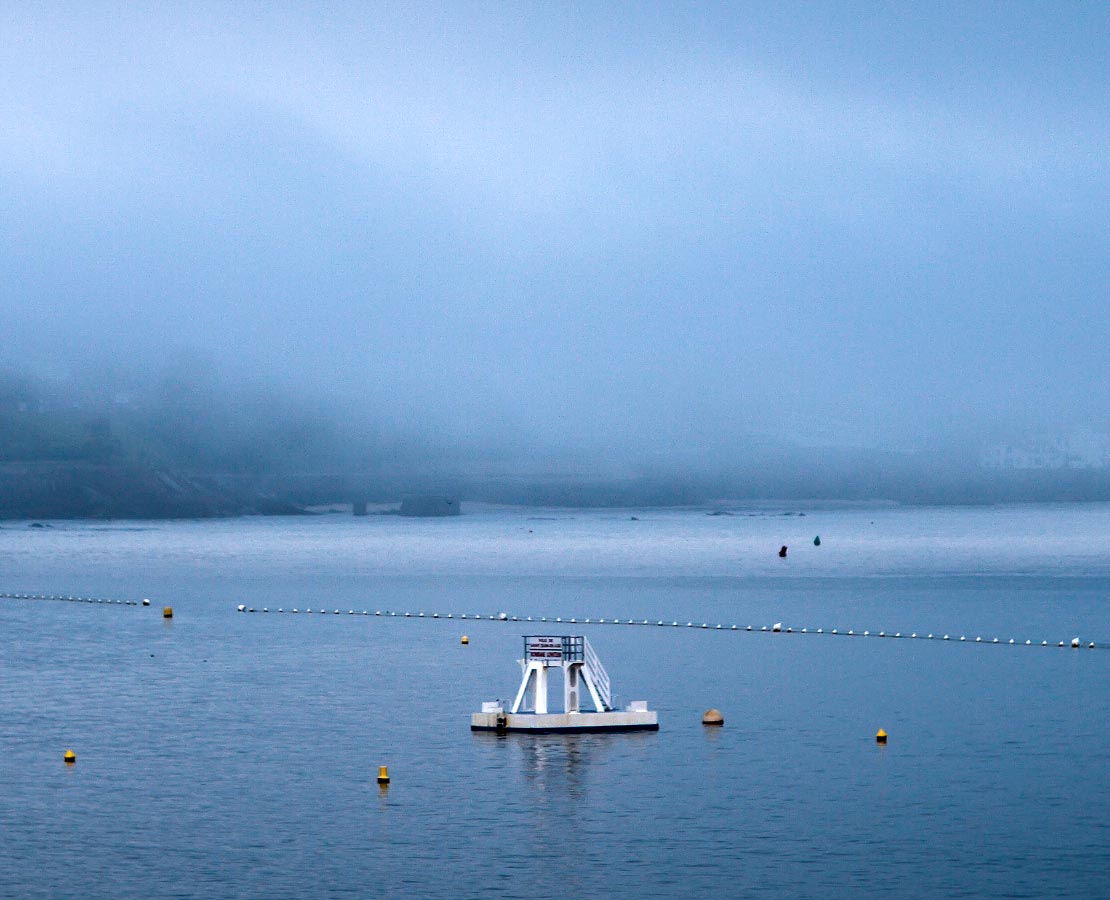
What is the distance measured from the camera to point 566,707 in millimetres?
78500

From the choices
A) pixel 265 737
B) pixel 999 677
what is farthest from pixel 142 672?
pixel 999 677

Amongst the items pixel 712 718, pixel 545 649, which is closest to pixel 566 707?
pixel 545 649

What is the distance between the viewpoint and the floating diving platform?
249 feet

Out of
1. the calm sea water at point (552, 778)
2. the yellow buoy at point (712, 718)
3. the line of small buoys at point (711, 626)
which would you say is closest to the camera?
the calm sea water at point (552, 778)

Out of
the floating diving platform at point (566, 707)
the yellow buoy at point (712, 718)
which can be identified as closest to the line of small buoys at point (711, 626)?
the yellow buoy at point (712, 718)

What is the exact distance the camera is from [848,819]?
6050 centimetres

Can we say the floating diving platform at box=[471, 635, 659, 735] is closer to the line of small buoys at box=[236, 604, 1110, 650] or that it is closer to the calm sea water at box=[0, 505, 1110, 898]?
the calm sea water at box=[0, 505, 1110, 898]

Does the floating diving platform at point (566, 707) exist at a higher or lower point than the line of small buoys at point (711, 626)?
lower

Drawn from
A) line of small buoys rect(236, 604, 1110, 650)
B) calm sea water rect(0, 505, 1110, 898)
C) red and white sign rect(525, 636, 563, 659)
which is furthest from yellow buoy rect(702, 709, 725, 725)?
line of small buoys rect(236, 604, 1110, 650)

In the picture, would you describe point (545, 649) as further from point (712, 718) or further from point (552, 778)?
point (712, 718)

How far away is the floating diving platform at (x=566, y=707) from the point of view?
75.9m

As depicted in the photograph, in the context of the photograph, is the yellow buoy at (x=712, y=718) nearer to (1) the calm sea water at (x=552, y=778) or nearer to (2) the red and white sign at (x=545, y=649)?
(1) the calm sea water at (x=552, y=778)

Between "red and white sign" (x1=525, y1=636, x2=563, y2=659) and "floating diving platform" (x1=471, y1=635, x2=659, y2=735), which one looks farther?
"floating diving platform" (x1=471, y1=635, x2=659, y2=735)

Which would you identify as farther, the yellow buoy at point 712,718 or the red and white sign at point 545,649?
the yellow buoy at point 712,718
